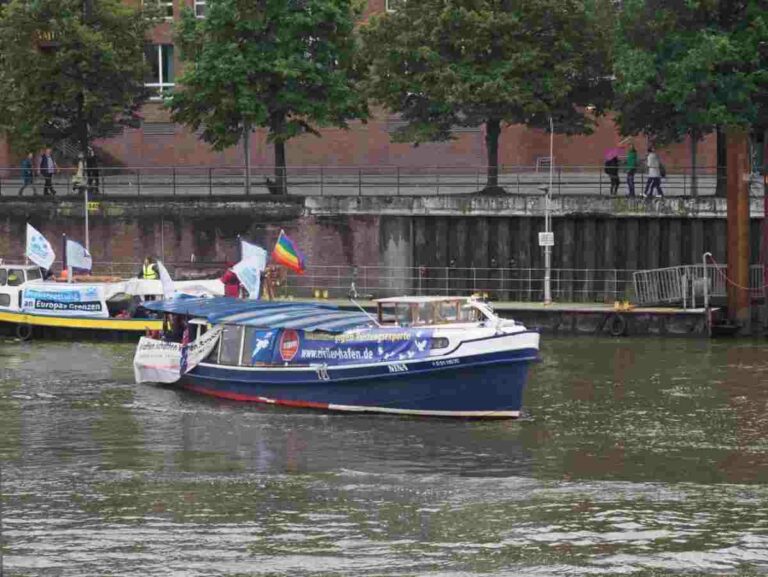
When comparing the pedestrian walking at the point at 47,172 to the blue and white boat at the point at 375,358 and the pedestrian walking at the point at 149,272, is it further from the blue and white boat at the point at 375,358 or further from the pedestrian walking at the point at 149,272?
the blue and white boat at the point at 375,358

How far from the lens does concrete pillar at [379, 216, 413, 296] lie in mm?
53281

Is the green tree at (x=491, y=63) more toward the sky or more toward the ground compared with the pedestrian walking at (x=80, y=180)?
more toward the sky

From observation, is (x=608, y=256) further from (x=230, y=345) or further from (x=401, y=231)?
(x=230, y=345)

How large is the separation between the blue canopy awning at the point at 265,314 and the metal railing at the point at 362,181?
48.0ft

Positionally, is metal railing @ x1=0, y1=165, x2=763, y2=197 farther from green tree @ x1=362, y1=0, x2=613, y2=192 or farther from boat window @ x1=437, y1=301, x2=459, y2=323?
boat window @ x1=437, y1=301, x2=459, y2=323

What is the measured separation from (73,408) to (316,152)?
108 ft

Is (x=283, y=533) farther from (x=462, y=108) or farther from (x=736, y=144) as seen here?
(x=462, y=108)

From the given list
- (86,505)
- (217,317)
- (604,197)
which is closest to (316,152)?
(604,197)

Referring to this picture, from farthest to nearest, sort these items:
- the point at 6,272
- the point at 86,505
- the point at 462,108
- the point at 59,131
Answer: the point at 59,131 < the point at 462,108 < the point at 6,272 < the point at 86,505

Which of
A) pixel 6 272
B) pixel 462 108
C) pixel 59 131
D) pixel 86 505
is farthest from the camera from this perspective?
pixel 59 131

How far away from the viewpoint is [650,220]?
51156mm

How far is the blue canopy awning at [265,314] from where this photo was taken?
3569cm

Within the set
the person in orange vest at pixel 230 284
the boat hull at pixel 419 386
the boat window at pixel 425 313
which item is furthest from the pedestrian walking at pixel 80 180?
the boat window at pixel 425 313

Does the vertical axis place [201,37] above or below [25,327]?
above
